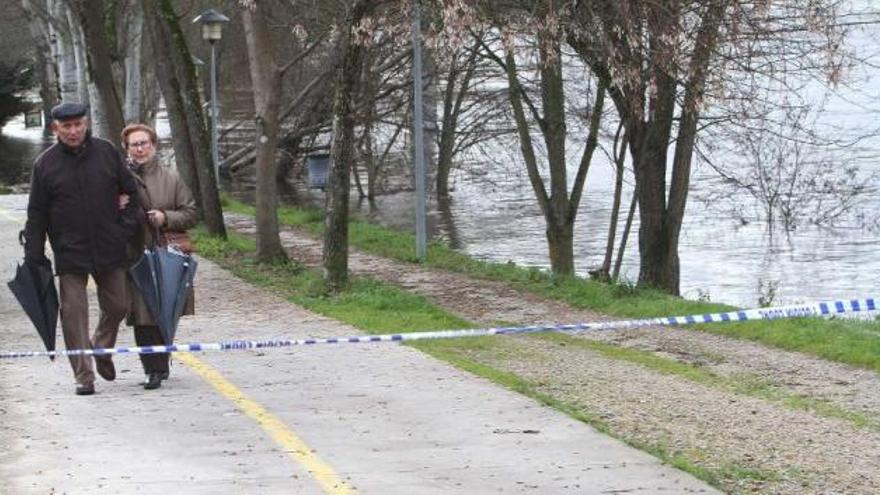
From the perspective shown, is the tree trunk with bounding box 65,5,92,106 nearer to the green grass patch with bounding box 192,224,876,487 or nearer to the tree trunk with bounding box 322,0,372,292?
the green grass patch with bounding box 192,224,876,487

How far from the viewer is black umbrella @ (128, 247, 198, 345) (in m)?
9.17

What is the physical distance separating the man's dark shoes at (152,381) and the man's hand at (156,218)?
954 mm

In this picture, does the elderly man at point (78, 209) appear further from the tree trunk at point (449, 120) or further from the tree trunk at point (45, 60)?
the tree trunk at point (45, 60)

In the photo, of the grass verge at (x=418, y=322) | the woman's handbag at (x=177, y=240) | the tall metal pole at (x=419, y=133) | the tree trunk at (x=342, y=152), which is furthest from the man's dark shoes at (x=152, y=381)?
the tall metal pole at (x=419, y=133)

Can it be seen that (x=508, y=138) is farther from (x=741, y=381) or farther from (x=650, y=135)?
(x=741, y=381)

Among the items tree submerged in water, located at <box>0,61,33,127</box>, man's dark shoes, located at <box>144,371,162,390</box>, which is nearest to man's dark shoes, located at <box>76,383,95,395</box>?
man's dark shoes, located at <box>144,371,162,390</box>

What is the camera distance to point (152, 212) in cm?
916

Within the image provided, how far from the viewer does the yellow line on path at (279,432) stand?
6.94 metres

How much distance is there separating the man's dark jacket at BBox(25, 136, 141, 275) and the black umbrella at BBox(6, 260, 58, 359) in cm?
16

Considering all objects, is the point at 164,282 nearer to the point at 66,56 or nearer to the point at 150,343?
the point at 150,343

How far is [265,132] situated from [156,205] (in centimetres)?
1001

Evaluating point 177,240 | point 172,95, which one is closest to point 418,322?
point 177,240

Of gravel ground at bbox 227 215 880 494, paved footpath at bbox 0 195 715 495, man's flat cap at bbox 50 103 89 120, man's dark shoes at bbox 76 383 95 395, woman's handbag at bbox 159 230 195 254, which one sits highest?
man's flat cap at bbox 50 103 89 120

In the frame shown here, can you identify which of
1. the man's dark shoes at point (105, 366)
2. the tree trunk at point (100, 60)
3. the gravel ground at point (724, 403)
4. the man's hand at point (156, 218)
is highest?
the tree trunk at point (100, 60)
